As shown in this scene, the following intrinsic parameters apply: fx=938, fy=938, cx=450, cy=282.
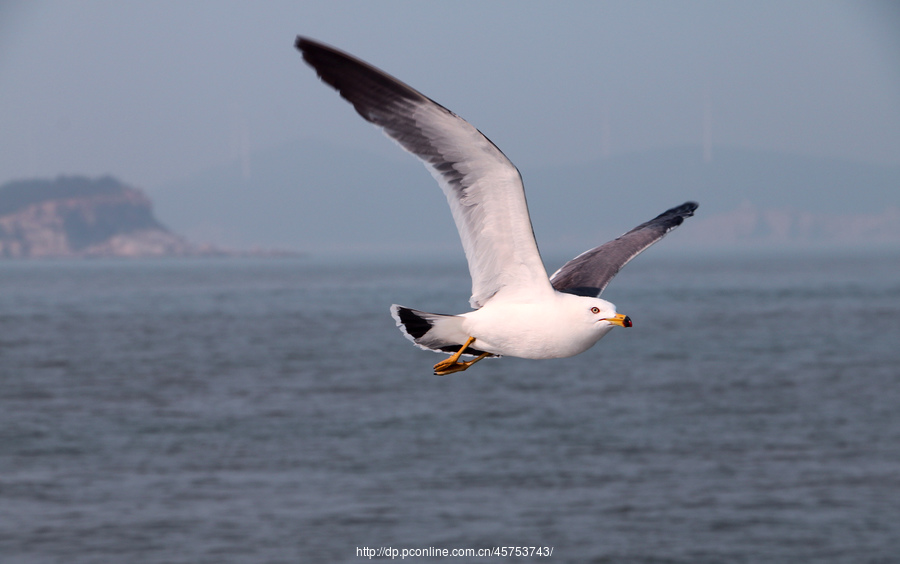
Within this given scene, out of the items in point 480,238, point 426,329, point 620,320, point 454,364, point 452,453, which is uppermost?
point 480,238

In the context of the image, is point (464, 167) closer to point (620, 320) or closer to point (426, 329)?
point (426, 329)

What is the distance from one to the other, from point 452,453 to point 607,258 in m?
30.6

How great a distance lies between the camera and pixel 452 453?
134 feet

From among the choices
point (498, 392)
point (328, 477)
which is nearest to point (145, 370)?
point (498, 392)

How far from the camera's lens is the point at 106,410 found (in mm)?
55562

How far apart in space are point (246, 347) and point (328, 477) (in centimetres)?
5554

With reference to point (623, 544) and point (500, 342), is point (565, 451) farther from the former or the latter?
point (500, 342)

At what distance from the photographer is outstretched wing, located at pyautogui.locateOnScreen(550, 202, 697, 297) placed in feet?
34.4

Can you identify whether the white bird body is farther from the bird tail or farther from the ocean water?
the ocean water

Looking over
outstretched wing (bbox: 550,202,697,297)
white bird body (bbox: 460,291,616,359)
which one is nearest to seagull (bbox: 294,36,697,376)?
white bird body (bbox: 460,291,616,359)

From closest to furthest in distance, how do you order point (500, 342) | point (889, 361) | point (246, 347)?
point (500, 342)
point (889, 361)
point (246, 347)

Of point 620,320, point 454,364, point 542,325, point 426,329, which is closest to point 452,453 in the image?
point 426,329

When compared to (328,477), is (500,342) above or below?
above

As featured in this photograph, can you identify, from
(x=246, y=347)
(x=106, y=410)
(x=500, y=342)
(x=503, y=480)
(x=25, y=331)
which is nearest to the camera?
(x=500, y=342)
